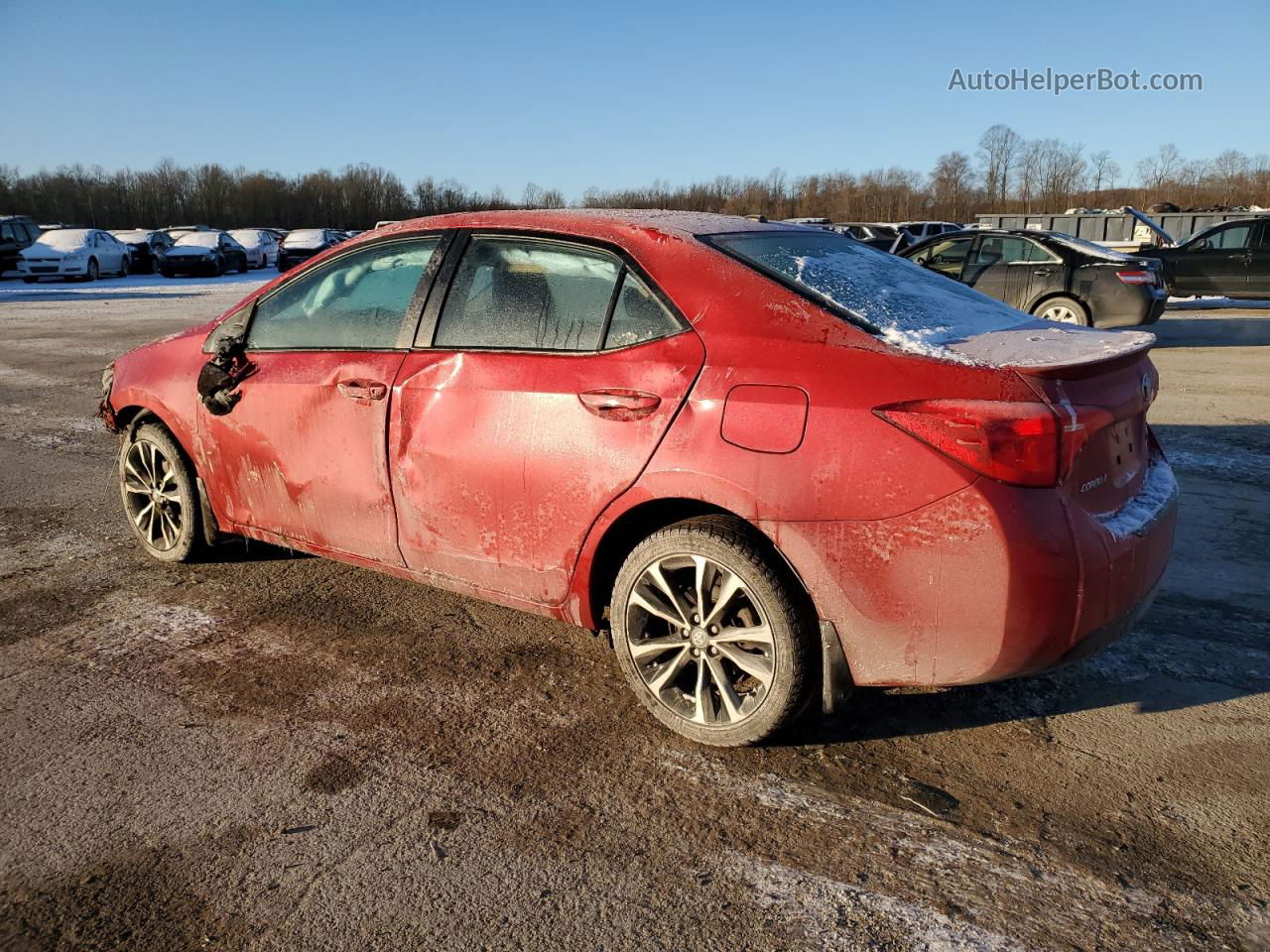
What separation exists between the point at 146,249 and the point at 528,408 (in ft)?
122

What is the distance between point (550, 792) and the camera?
276 cm

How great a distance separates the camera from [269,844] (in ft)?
8.25

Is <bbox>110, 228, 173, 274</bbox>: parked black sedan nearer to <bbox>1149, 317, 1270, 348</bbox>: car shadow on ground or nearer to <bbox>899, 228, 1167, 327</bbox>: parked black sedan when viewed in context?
<bbox>899, 228, 1167, 327</bbox>: parked black sedan

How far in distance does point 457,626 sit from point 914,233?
27.9 metres

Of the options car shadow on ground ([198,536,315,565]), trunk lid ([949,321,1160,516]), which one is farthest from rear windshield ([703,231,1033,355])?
car shadow on ground ([198,536,315,565])

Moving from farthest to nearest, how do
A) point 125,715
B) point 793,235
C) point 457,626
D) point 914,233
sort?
point 914,233 → point 457,626 → point 793,235 → point 125,715

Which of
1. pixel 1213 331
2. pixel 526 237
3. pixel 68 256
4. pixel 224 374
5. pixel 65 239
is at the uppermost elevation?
pixel 65 239

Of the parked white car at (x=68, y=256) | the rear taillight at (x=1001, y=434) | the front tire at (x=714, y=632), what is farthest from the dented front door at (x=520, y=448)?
the parked white car at (x=68, y=256)

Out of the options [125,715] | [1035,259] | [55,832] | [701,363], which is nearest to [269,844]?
[55,832]

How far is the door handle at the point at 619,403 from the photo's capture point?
292 centimetres

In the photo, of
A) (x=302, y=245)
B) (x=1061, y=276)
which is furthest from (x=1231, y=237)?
(x=302, y=245)

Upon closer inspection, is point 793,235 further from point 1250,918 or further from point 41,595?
point 41,595

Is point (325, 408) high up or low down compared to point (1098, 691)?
up

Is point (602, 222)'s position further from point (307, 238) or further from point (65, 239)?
point (307, 238)
